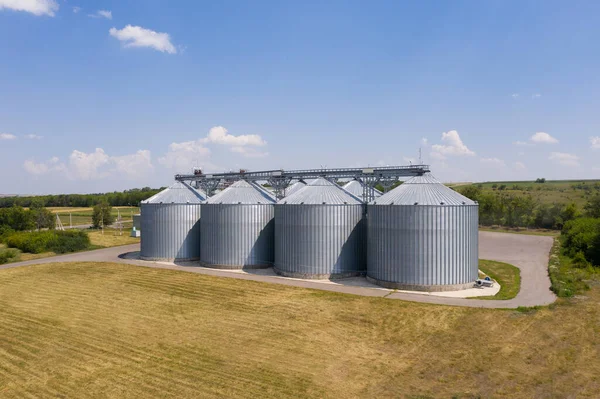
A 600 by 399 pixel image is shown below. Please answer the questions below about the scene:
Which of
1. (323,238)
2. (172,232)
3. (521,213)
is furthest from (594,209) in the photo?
(172,232)

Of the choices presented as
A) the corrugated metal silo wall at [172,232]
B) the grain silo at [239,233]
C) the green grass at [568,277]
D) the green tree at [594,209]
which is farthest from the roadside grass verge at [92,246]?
the green tree at [594,209]

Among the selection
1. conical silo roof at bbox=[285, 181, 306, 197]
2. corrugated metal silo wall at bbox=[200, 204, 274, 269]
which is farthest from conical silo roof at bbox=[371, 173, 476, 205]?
conical silo roof at bbox=[285, 181, 306, 197]

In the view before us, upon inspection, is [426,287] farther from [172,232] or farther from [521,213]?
[521,213]

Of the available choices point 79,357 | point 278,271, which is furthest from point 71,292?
point 278,271

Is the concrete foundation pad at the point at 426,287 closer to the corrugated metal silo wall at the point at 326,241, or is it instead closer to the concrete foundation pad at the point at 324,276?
the concrete foundation pad at the point at 324,276

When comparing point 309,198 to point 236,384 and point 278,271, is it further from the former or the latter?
point 236,384

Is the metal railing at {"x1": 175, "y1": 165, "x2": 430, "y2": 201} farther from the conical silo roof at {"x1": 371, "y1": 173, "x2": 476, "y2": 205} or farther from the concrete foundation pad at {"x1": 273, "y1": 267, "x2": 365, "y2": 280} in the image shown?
the concrete foundation pad at {"x1": 273, "y1": 267, "x2": 365, "y2": 280}
